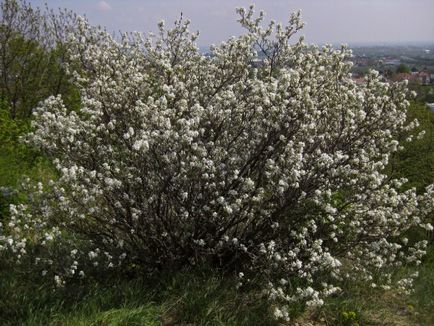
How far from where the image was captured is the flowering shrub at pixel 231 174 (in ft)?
15.3

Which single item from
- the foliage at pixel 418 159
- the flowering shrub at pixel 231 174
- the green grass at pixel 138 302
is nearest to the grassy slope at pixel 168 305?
the green grass at pixel 138 302

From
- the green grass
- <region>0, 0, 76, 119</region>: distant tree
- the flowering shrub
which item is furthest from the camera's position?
<region>0, 0, 76, 119</region>: distant tree

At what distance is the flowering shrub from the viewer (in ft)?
15.3

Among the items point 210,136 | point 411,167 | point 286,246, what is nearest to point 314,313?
point 286,246

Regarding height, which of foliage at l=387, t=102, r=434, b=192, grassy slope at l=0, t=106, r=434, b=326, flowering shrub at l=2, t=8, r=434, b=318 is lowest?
foliage at l=387, t=102, r=434, b=192

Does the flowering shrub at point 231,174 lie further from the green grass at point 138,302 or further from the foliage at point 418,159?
the foliage at point 418,159

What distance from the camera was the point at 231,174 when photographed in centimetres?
492

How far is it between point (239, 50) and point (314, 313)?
3200 millimetres

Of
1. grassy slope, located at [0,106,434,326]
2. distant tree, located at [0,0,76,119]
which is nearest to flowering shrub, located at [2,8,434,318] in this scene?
grassy slope, located at [0,106,434,326]

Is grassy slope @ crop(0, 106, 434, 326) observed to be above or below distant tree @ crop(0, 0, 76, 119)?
below

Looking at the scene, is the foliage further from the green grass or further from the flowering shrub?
the green grass

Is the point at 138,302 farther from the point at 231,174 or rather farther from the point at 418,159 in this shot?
the point at 418,159

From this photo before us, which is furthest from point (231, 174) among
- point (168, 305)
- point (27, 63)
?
point (27, 63)

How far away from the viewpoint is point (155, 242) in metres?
5.21
